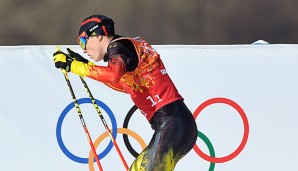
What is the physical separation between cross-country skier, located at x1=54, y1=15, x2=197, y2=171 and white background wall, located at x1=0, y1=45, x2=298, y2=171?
1061mm

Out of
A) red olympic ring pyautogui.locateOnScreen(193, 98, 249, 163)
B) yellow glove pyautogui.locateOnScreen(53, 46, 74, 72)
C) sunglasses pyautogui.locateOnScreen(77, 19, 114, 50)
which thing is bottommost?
red olympic ring pyautogui.locateOnScreen(193, 98, 249, 163)

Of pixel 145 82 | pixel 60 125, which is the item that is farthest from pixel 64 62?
pixel 60 125

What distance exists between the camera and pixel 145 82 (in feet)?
15.3

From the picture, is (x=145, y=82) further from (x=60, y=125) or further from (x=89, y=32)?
(x=60, y=125)

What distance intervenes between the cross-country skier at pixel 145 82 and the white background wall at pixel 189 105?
1061 millimetres

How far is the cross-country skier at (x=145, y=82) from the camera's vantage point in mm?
4547

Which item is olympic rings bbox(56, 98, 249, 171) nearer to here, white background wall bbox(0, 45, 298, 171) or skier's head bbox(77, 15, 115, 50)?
white background wall bbox(0, 45, 298, 171)

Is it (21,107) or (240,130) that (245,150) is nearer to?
(240,130)

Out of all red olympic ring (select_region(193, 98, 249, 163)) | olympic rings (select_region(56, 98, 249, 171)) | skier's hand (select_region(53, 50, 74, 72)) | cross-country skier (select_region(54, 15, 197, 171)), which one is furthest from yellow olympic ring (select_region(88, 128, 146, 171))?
skier's hand (select_region(53, 50, 74, 72))

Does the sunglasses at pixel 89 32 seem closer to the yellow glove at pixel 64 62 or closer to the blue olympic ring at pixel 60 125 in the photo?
the yellow glove at pixel 64 62

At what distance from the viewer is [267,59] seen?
19.5 ft

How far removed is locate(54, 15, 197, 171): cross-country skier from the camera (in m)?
4.55

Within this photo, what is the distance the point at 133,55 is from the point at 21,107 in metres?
1.45

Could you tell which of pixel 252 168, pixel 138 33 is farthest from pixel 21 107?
pixel 138 33
